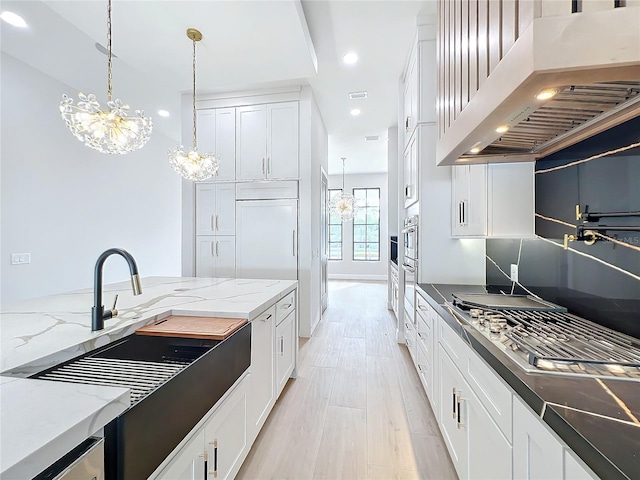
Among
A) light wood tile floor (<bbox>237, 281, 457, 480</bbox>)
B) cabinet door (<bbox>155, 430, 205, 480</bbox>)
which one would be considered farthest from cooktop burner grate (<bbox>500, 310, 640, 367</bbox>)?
cabinet door (<bbox>155, 430, 205, 480</bbox>)

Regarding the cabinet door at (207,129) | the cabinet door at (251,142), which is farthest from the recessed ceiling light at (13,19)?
the cabinet door at (251,142)

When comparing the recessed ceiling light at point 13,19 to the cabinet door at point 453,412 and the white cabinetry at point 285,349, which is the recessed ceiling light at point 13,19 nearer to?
the white cabinetry at point 285,349

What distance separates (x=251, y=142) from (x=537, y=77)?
3731mm

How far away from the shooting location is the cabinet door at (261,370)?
1643mm

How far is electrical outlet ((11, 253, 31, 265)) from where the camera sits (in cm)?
331

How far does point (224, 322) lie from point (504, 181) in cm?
218

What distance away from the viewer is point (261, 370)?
179 centimetres

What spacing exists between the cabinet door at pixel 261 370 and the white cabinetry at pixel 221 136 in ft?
9.14

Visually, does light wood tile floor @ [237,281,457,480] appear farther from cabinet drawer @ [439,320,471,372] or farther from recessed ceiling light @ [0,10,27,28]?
recessed ceiling light @ [0,10,27,28]

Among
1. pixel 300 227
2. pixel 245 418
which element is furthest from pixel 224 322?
pixel 300 227

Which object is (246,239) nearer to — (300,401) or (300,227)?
(300,227)

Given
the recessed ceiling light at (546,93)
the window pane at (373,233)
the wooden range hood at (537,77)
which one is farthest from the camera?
the window pane at (373,233)

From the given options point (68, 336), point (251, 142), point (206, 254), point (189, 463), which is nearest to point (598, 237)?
point (189, 463)

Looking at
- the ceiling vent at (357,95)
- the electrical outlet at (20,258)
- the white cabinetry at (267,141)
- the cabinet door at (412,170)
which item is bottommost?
the electrical outlet at (20,258)
